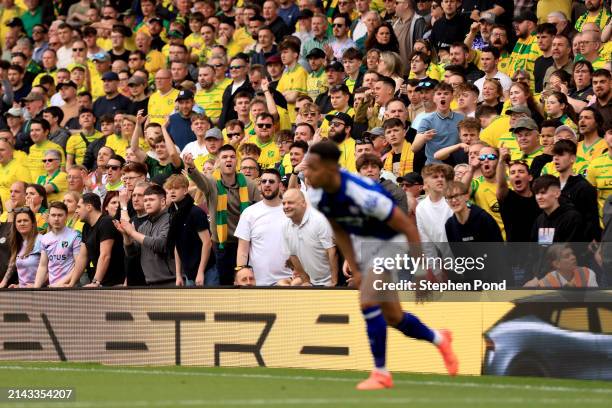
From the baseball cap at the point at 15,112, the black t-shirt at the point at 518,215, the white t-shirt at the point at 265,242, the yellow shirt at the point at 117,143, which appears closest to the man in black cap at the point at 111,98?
the baseball cap at the point at 15,112

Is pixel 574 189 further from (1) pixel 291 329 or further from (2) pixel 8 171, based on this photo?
(2) pixel 8 171

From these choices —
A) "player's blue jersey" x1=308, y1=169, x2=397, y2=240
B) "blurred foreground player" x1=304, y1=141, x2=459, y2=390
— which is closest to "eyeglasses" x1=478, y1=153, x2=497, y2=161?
"blurred foreground player" x1=304, y1=141, x2=459, y2=390

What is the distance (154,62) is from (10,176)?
4.36 metres

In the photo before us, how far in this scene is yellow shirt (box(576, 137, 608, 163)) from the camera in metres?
14.0

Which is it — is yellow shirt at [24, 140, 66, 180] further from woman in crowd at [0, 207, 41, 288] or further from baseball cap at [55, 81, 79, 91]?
woman in crowd at [0, 207, 41, 288]

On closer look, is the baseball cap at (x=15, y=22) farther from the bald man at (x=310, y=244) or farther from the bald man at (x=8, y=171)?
the bald man at (x=310, y=244)

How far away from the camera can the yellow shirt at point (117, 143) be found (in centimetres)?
1956

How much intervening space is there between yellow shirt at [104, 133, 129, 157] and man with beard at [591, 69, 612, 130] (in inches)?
306

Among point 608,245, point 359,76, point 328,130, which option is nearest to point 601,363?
point 608,245

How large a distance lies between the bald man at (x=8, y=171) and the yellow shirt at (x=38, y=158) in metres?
0.33

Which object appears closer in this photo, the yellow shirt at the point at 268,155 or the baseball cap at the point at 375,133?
the baseball cap at the point at 375,133

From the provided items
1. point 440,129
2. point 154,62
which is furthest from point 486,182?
point 154,62

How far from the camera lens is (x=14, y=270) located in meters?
16.7

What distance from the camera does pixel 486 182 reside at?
14.0 meters
